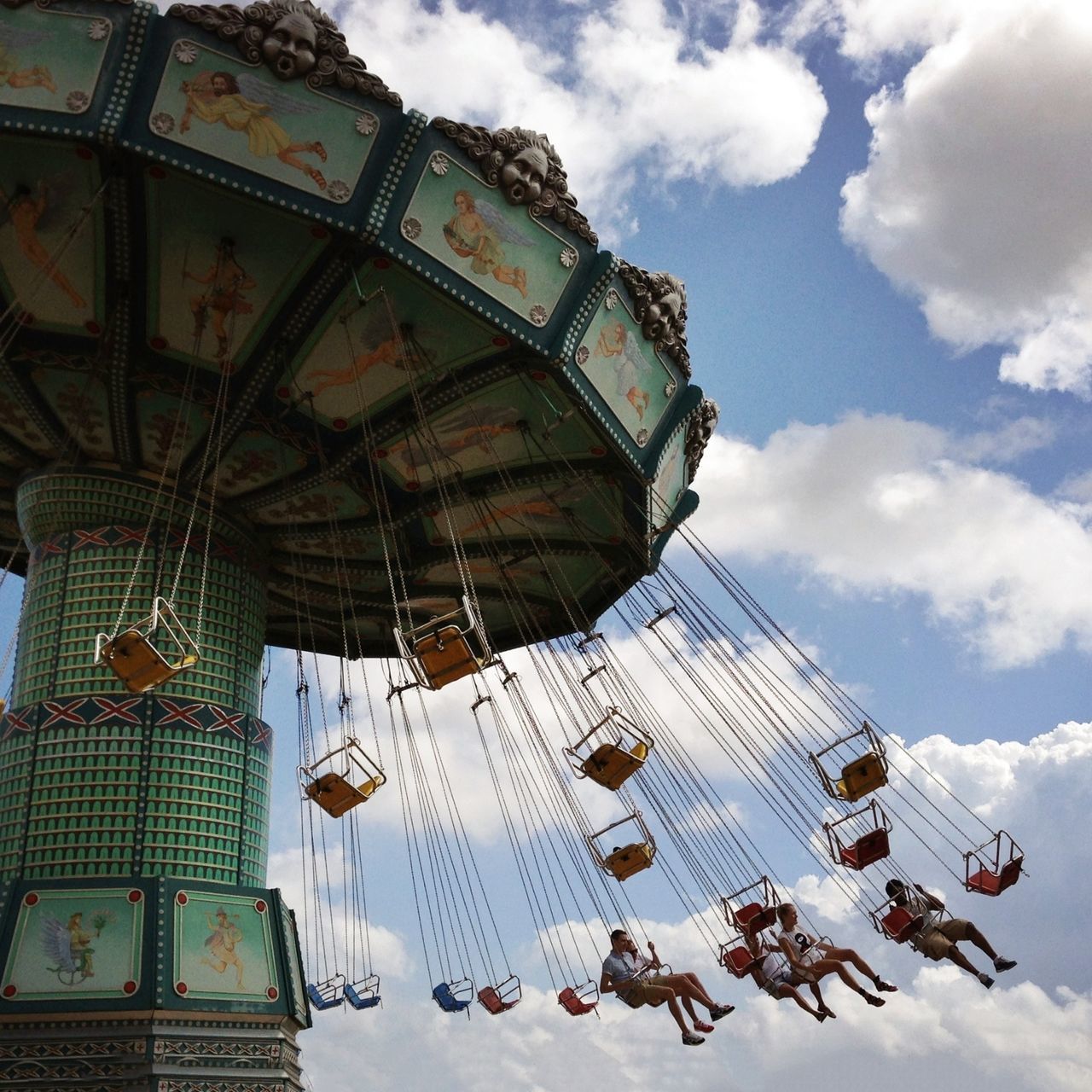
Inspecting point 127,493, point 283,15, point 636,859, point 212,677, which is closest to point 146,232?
point 283,15

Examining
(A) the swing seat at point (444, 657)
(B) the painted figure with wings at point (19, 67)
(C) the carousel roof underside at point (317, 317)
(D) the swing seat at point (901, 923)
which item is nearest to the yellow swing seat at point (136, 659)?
(A) the swing seat at point (444, 657)

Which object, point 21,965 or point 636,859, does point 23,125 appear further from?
point 636,859

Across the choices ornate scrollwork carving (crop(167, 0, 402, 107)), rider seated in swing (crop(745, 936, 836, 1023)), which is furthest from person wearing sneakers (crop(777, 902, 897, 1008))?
ornate scrollwork carving (crop(167, 0, 402, 107))

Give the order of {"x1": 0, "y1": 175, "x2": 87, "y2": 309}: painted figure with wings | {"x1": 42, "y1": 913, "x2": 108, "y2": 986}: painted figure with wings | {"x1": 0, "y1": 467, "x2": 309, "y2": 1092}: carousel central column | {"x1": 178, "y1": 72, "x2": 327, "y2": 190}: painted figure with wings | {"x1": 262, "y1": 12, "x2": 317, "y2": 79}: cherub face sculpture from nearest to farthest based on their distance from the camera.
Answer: {"x1": 178, "y1": 72, "x2": 327, "y2": 190}: painted figure with wings
{"x1": 262, "y1": 12, "x2": 317, "y2": 79}: cherub face sculpture
{"x1": 0, "y1": 175, "x2": 87, "y2": 309}: painted figure with wings
{"x1": 0, "y1": 467, "x2": 309, "y2": 1092}: carousel central column
{"x1": 42, "y1": 913, "x2": 108, "y2": 986}: painted figure with wings

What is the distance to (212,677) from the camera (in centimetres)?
1315

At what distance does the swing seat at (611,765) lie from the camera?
11.0m

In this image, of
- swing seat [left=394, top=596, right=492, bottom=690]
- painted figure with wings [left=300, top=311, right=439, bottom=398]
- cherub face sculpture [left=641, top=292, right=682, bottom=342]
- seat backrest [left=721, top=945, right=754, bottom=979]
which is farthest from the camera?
cherub face sculpture [left=641, top=292, right=682, bottom=342]

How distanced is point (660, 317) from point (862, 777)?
4847 mm

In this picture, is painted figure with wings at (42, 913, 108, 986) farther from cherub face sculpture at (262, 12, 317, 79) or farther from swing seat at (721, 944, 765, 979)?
cherub face sculpture at (262, 12, 317, 79)

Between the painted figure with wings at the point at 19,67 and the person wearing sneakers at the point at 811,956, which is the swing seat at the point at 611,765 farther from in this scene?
the painted figure with wings at the point at 19,67

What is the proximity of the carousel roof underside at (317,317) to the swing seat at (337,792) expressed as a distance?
96.7 inches

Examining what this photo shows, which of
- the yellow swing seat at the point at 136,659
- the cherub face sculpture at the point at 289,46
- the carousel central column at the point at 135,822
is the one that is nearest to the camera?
the yellow swing seat at the point at 136,659

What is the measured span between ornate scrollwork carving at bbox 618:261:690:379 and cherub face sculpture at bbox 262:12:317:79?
3.43m

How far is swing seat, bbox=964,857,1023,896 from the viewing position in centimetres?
1079
